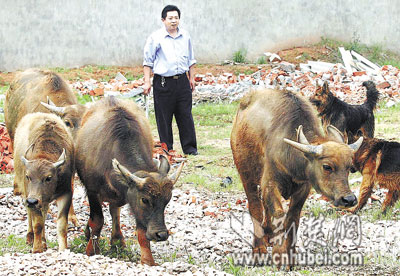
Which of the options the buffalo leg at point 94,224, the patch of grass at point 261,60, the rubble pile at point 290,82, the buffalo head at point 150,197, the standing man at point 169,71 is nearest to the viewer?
the buffalo head at point 150,197

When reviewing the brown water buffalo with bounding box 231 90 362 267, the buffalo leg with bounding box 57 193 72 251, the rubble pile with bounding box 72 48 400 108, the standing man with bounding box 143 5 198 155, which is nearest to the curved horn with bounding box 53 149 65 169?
the buffalo leg with bounding box 57 193 72 251

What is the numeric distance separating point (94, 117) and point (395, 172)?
421cm

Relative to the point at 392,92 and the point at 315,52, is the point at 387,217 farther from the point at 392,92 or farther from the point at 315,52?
the point at 315,52

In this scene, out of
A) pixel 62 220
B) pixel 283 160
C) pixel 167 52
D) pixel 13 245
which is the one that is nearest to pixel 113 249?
pixel 62 220

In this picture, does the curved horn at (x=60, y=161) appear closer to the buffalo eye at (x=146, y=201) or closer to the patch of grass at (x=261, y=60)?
the buffalo eye at (x=146, y=201)

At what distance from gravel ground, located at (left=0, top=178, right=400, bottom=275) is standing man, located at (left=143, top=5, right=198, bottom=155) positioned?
2462 millimetres

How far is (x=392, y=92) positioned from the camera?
17.5m

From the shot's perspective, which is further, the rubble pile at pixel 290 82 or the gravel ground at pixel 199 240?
the rubble pile at pixel 290 82

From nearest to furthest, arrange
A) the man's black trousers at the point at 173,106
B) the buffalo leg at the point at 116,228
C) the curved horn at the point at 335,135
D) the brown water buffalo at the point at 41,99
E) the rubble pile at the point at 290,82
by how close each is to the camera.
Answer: the curved horn at the point at 335,135 < the buffalo leg at the point at 116,228 < the brown water buffalo at the point at 41,99 < the man's black trousers at the point at 173,106 < the rubble pile at the point at 290,82

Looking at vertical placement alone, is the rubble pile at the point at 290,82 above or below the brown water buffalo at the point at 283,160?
below

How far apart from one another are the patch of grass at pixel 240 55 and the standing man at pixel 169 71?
974 centimetres

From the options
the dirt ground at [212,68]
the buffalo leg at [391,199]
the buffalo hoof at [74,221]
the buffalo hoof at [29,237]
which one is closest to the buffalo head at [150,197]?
the buffalo hoof at [29,237]

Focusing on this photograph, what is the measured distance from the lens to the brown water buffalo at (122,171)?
20.4 ft

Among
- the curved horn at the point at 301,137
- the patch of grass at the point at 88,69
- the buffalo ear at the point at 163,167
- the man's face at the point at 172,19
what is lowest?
the patch of grass at the point at 88,69
